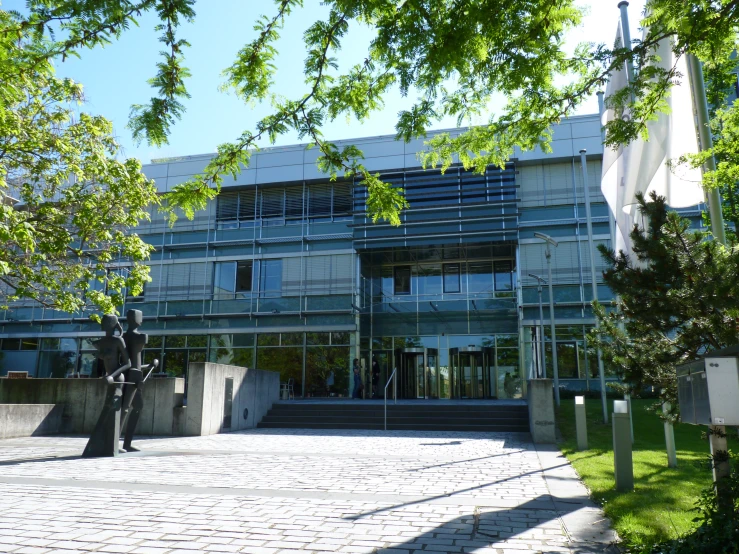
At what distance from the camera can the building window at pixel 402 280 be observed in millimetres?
30062

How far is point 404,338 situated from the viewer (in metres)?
28.5

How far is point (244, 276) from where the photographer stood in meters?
30.7

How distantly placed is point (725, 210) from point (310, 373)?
1926cm

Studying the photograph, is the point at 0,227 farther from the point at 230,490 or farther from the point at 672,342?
the point at 672,342

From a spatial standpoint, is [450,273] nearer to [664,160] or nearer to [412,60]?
[664,160]

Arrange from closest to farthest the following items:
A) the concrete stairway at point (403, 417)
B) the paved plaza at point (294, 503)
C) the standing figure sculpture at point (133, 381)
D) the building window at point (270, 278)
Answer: the paved plaza at point (294, 503) → the standing figure sculpture at point (133, 381) → the concrete stairway at point (403, 417) → the building window at point (270, 278)

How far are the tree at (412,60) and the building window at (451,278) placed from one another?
870 inches

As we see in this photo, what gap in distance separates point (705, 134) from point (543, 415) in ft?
28.0

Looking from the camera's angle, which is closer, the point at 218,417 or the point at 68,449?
the point at 68,449

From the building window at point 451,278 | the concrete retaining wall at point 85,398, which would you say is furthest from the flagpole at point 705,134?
the building window at point 451,278

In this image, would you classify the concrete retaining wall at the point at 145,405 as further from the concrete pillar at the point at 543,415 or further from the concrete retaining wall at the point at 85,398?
the concrete pillar at the point at 543,415

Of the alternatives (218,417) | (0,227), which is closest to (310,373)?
(218,417)

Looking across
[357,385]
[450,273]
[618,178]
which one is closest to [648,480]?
[618,178]

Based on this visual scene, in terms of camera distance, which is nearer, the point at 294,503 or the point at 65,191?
the point at 294,503
